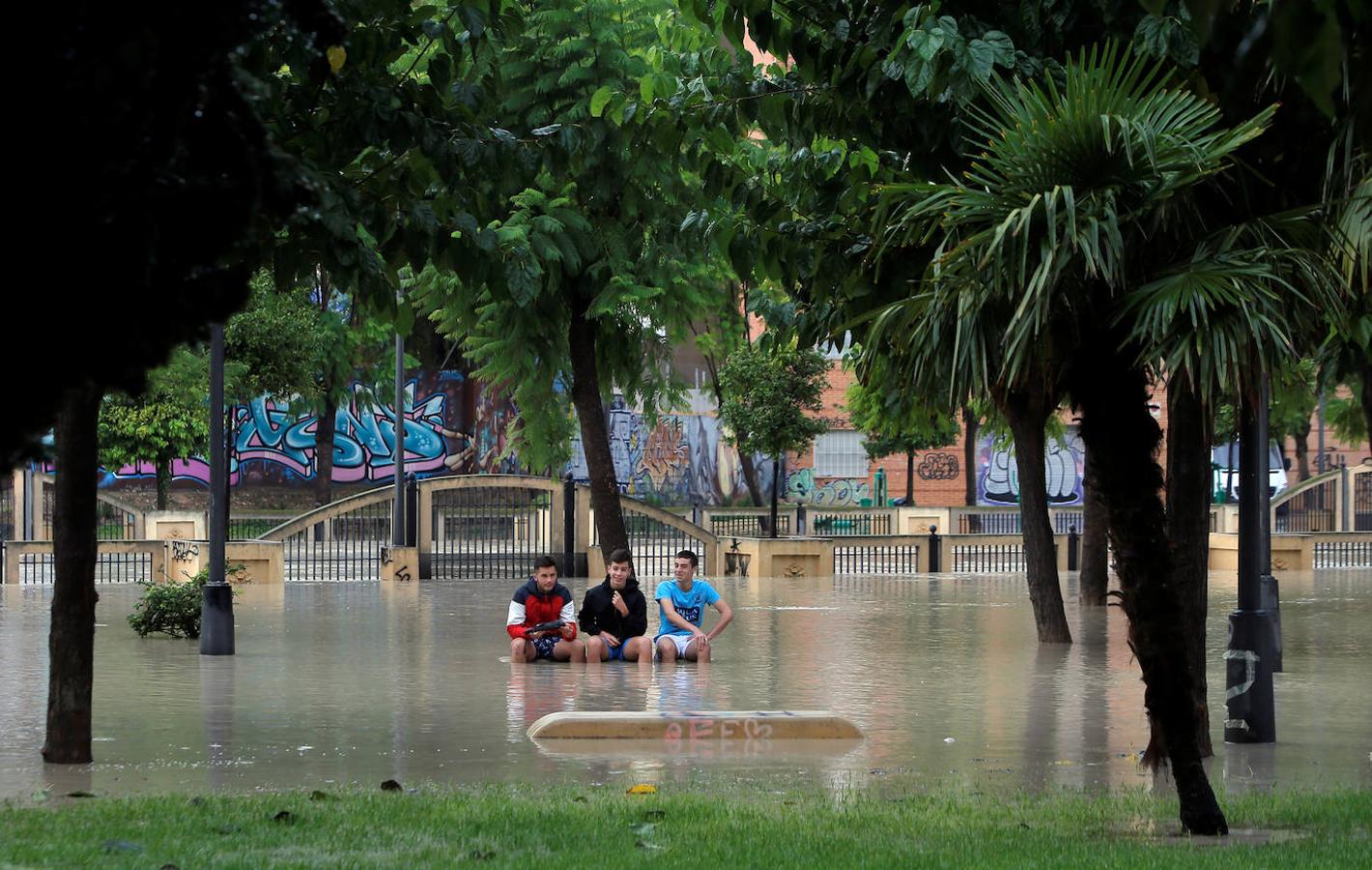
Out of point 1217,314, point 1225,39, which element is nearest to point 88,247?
point 1217,314

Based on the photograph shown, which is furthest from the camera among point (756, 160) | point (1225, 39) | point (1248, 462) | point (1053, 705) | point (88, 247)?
point (756, 160)

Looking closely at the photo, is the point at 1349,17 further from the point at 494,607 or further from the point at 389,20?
the point at 494,607

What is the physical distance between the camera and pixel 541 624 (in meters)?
16.4

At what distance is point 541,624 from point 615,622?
2.30 feet

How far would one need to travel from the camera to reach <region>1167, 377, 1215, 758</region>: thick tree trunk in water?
10.6m

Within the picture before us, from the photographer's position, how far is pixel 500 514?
34.1 m

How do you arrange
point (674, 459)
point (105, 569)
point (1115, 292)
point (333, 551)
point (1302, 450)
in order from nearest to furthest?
1. point (1115, 292)
2. point (105, 569)
3. point (333, 551)
4. point (1302, 450)
5. point (674, 459)

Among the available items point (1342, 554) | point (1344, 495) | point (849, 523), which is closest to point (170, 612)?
point (849, 523)

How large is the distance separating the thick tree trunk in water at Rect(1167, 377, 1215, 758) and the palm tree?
213 centimetres

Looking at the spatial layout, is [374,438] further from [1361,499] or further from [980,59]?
[980,59]

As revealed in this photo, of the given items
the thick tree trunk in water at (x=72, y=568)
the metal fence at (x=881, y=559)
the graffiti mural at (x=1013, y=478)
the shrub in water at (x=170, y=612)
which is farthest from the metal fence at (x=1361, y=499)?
the thick tree trunk in water at (x=72, y=568)

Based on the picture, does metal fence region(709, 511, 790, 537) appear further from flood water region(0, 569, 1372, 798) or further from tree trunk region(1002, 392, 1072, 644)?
tree trunk region(1002, 392, 1072, 644)

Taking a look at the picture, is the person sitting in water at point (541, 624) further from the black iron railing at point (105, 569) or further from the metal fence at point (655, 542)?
the metal fence at point (655, 542)

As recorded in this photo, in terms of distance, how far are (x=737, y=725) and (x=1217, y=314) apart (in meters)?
4.53
